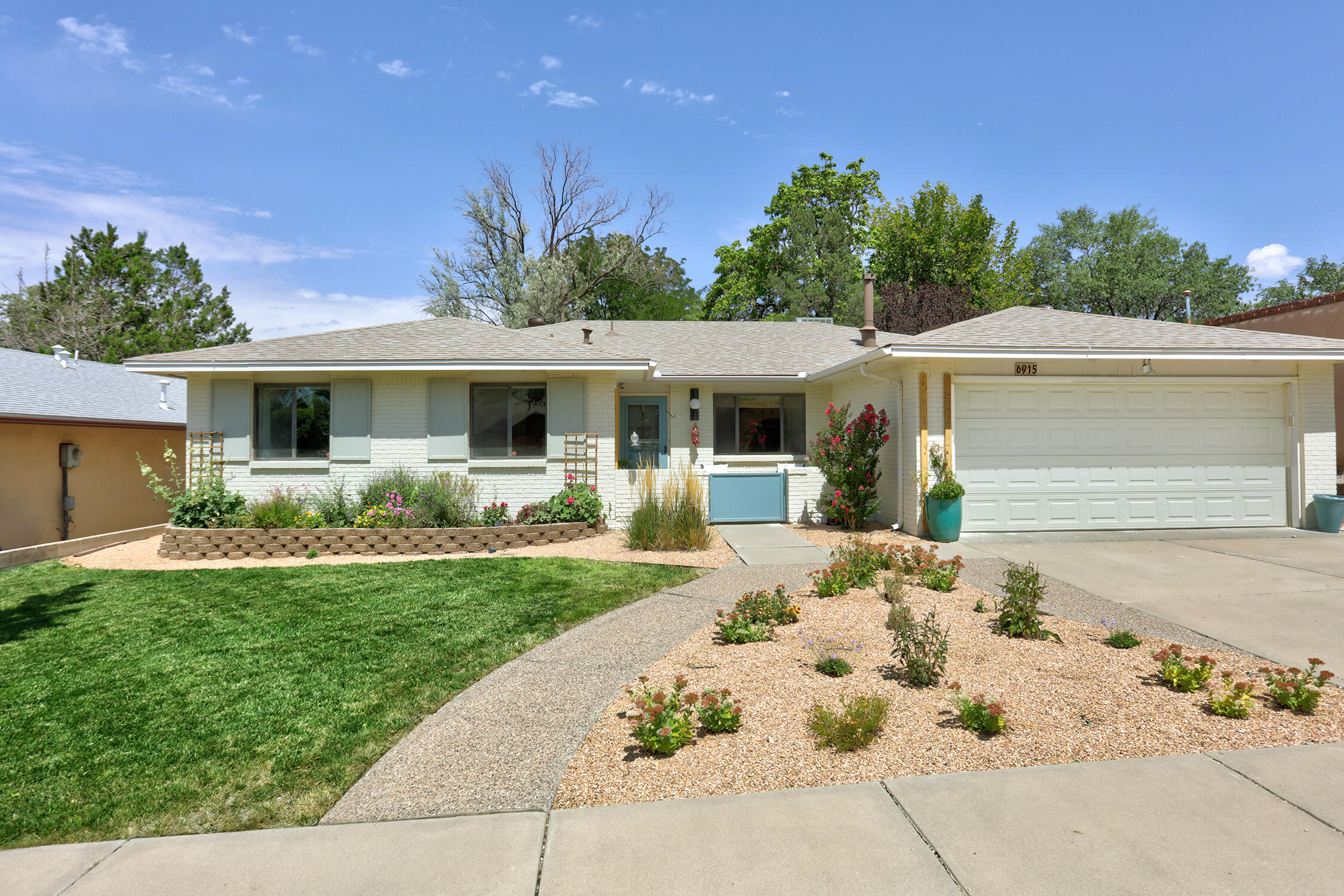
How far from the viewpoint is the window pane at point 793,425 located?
1380 centimetres

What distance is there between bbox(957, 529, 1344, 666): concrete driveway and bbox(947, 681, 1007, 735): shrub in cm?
250

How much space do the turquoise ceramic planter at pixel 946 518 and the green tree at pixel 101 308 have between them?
2704cm

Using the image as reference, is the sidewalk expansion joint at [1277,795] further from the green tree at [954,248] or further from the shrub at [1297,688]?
the green tree at [954,248]

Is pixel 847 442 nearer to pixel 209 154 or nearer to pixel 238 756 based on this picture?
pixel 238 756

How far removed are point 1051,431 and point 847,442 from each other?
3.05 metres

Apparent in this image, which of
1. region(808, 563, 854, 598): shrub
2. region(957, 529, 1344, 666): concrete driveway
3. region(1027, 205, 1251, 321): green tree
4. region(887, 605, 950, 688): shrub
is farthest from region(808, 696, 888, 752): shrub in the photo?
region(1027, 205, 1251, 321): green tree

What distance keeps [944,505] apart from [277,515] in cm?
1002

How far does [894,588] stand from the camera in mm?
6129

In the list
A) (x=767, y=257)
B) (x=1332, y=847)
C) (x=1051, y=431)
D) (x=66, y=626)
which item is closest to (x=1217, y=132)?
(x=1051, y=431)

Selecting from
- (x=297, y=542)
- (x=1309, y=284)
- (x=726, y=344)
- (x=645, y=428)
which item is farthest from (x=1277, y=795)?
(x=1309, y=284)

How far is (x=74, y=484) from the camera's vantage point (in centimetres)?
1287

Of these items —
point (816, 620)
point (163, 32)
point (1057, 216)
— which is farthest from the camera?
point (1057, 216)

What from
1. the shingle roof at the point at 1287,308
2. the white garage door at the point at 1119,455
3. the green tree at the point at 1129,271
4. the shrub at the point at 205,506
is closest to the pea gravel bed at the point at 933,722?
the white garage door at the point at 1119,455

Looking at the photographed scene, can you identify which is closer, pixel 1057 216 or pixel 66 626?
pixel 66 626
